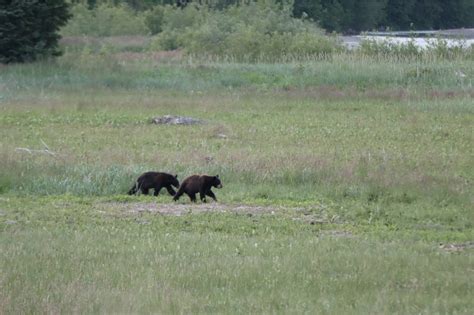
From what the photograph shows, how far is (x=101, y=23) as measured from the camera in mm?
63125

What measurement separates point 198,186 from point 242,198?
2.81ft

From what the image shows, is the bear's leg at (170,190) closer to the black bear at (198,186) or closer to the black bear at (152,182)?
the black bear at (152,182)

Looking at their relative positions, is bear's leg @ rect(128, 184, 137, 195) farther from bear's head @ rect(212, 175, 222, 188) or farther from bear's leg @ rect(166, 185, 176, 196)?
bear's head @ rect(212, 175, 222, 188)

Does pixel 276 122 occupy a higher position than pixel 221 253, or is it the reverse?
pixel 221 253

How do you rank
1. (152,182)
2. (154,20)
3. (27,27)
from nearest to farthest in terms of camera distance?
(152,182)
(27,27)
(154,20)

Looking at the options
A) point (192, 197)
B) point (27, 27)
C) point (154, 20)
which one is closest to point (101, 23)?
point (154, 20)

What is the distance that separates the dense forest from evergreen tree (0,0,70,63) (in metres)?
46.9

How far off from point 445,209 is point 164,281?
6140 mm

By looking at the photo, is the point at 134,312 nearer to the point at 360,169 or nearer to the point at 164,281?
the point at 164,281

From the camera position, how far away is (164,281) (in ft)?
30.5

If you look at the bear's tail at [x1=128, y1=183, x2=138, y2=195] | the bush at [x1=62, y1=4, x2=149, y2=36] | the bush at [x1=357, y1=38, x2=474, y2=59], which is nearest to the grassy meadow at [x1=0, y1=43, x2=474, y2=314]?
the bear's tail at [x1=128, y1=183, x2=138, y2=195]

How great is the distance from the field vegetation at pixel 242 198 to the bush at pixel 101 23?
97.1 feet

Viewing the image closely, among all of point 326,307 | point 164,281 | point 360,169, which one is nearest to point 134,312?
point 164,281

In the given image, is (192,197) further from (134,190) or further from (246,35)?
(246,35)
